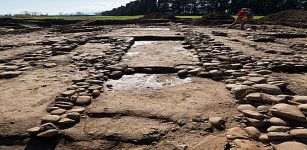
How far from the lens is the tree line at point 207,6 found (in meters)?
45.6

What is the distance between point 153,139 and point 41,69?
4.56 meters

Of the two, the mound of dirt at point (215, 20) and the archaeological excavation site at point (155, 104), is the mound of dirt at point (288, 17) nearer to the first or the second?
the mound of dirt at point (215, 20)

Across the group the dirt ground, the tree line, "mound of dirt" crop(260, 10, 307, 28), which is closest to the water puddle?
the dirt ground

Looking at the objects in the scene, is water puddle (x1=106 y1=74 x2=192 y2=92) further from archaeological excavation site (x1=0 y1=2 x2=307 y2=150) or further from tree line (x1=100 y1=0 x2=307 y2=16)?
tree line (x1=100 y1=0 x2=307 y2=16)

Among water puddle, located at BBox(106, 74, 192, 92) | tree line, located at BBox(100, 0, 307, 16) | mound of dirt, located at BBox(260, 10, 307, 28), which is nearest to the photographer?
water puddle, located at BBox(106, 74, 192, 92)

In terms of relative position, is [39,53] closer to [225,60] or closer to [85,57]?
[85,57]

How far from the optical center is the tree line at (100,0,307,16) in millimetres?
45625

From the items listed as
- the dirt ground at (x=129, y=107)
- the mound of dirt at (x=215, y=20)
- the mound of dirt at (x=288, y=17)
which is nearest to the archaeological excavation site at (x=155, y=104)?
the dirt ground at (x=129, y=107)

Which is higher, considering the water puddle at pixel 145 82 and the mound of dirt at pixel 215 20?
the mound of dirt at pixel 215 20

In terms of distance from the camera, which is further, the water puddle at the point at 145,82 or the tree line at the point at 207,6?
the tree line at the point at 207,6

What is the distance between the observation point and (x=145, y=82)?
19.4 feet

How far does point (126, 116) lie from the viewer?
160 inches

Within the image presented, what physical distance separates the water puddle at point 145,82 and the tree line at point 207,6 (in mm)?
42407

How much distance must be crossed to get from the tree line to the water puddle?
42.4 metres
